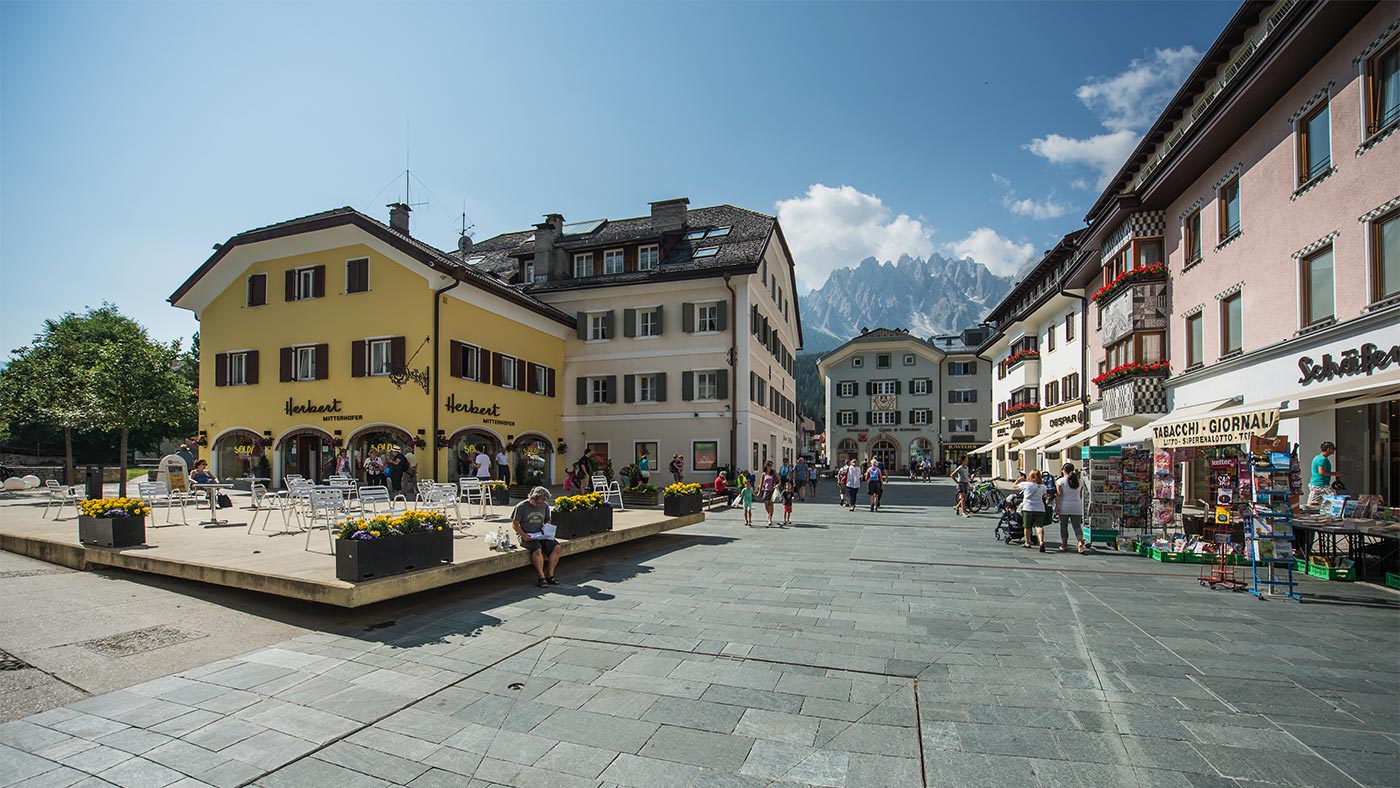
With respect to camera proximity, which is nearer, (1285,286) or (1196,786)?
(1196,786)

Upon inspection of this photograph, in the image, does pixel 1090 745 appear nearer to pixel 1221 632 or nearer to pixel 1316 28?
pixel 1221 632

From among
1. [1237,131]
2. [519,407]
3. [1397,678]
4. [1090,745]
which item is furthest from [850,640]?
[519,407]

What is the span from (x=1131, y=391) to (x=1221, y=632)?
1569cm

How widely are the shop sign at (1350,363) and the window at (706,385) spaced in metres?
18.8

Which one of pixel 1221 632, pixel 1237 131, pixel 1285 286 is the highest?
pixel 1237 131

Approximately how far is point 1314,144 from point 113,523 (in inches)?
828

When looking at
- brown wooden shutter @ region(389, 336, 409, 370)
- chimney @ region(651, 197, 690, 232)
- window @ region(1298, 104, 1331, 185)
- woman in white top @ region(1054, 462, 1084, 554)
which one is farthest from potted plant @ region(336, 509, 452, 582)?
chimney @ region(651, 197, 690, 232)

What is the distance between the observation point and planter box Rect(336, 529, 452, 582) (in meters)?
7.10

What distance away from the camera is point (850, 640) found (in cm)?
650

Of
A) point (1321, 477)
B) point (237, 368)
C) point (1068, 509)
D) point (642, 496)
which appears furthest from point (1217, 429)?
point (237, 368)

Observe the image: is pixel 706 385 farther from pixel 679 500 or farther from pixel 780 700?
pixel 780 700

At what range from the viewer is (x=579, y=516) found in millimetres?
10938

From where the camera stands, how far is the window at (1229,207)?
1592 centimetres

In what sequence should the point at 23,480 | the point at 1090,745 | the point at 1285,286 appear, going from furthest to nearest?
the point at 23,480 < the point at 1285,286 < the point at 1090,745
